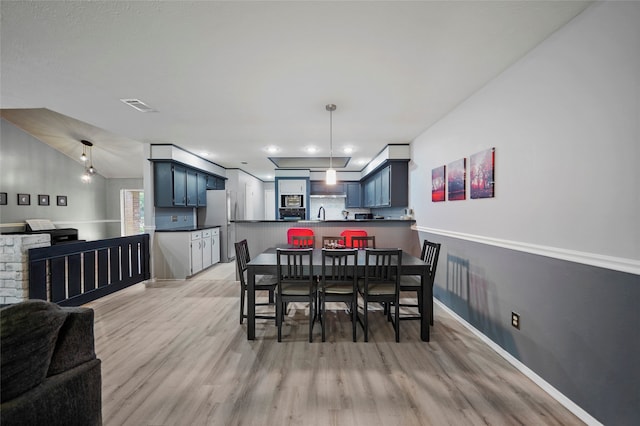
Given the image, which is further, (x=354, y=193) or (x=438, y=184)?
(x=354, y=193)

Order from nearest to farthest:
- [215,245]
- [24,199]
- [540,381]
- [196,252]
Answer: [540,381], [196,252], [24,199], [215,245]

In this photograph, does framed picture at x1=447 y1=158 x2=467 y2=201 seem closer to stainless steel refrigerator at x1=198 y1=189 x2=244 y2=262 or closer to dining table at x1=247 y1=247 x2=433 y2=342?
dining table at x1=247 y1=247 x2=433 y2=342

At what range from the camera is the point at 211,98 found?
288cm

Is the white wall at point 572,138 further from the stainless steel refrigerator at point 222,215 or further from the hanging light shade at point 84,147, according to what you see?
the hanging light shade at point 84,147

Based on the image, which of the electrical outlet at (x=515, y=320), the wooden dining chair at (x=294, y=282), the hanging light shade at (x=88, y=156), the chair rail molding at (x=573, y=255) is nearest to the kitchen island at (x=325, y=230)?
the chair rail molding at (x=573, y=255)

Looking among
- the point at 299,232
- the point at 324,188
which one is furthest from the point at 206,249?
the point at 324,188

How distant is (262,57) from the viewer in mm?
2121

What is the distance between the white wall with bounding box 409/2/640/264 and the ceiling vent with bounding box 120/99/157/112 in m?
3.80

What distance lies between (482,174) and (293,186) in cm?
542

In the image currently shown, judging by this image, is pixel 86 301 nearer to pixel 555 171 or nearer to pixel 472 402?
pixel 472 402

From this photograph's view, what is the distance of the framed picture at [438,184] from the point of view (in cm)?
346

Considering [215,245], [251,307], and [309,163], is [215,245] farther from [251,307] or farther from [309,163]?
[251,307]

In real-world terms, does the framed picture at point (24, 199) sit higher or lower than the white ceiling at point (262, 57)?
lower

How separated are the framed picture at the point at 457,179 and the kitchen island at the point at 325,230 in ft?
4.58
